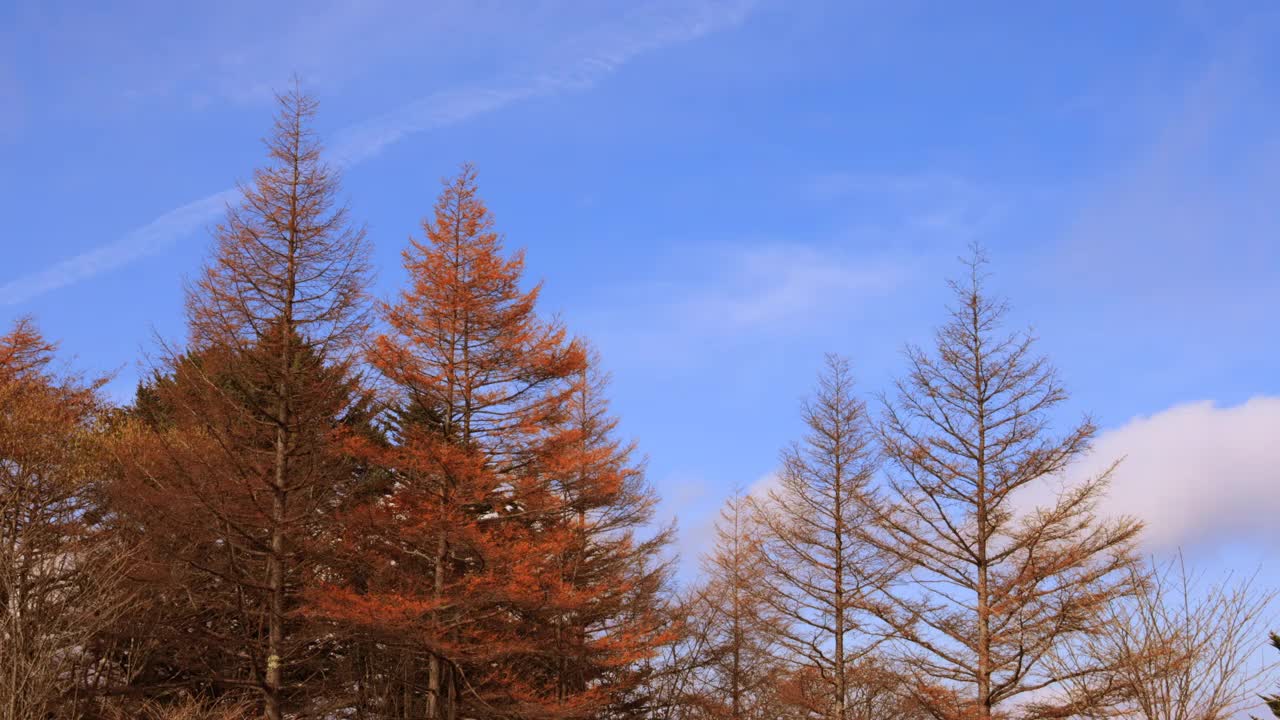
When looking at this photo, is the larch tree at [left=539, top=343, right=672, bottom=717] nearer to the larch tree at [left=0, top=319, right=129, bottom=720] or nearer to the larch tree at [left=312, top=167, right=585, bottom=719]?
the larch tree at [left=312, top=167, right=585, bottom=719]

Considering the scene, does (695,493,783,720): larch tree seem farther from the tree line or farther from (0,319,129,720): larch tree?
(0,319,129,720): larch tree

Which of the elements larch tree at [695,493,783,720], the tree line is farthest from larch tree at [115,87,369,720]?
larch tree at [695,493,783,720]

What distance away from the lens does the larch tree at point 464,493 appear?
22922 millimetres

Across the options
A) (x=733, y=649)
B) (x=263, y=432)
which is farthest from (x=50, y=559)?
(x=733, y=649)

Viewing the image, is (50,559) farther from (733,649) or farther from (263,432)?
(733,649)

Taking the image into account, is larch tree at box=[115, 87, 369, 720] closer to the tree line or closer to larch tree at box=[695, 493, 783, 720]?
the tree line

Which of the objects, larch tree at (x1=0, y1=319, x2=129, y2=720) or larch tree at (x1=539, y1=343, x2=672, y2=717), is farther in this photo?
larch tree at (x1=539, y1=343, x2=672, y2=717)

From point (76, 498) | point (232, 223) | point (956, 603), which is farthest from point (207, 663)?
point (956, 603)

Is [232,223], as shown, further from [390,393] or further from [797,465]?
[797,465]

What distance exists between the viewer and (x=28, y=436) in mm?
24078

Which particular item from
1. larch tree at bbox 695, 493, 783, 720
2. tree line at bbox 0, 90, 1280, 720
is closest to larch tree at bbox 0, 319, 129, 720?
tree line at bbox 0, 90, 1280, 720

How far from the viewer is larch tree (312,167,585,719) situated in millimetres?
22922

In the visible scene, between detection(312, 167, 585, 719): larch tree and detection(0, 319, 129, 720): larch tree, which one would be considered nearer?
detection(0, 319, 129, 720): larch tree

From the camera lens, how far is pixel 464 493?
23.6m
